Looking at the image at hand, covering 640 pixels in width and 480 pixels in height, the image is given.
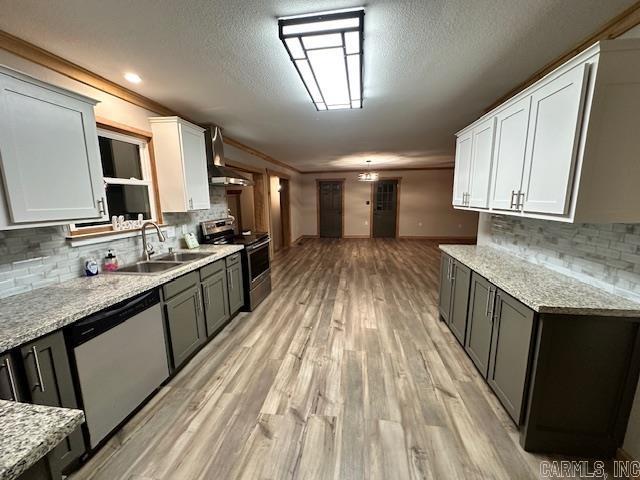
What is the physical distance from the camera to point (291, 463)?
1.48 metres

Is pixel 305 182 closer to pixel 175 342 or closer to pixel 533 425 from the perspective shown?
pixel 175 342

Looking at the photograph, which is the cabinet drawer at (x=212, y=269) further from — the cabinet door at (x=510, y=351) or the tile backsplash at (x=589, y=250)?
the tile backsplash at (x=589, y=250)

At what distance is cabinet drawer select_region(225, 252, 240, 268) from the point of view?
300cm

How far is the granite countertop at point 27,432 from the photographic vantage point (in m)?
0.57

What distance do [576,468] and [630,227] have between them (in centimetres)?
141

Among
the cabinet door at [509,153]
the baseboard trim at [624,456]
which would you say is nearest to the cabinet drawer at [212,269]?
the cabinet door at [509,153]

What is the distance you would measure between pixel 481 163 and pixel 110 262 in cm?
348

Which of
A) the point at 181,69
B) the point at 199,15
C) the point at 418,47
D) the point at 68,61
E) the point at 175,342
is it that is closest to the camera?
the point at 199,15

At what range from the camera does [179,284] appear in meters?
2.18

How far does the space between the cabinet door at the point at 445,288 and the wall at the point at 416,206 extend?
6.16 metres

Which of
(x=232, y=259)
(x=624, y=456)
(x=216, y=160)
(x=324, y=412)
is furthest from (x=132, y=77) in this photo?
(x=624, y=456)

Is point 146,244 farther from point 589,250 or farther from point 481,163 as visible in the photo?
point 589,250

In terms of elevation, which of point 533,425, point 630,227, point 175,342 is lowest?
point 533,425

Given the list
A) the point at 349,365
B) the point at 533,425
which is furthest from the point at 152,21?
the point at 533,425
